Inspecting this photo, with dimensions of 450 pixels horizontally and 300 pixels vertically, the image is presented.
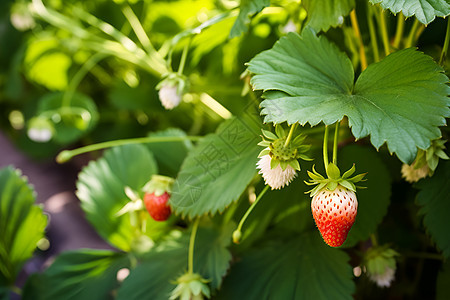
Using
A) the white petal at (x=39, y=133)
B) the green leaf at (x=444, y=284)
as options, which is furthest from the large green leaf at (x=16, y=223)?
the green leaf at (x=444, y=284)

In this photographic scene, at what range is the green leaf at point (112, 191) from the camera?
84 centimetres

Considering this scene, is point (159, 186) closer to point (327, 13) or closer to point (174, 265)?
point (174, 265)

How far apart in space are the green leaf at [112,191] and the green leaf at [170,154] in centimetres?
4

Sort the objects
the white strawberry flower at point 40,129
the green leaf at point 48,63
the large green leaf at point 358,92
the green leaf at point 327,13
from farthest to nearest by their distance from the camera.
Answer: the green leaf at point 48,63 < the white strawberry flower at point 40,129 < the green leaf at point 327,13 < the large green leaf at point 358,92

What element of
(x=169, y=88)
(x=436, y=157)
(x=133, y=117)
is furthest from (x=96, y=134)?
(x=436, y=157)

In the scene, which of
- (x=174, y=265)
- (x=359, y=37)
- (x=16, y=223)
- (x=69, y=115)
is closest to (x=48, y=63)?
(x=69, y=115)

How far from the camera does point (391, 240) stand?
79cm

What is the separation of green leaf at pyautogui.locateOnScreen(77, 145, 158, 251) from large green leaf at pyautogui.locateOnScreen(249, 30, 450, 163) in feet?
1.23

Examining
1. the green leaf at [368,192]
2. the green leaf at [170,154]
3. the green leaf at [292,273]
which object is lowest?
the green leaf at [292,273]

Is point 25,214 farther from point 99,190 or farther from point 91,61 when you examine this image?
point 91,61

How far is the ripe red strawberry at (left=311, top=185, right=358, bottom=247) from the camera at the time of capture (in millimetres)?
486

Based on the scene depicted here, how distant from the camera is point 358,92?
0.53 meters

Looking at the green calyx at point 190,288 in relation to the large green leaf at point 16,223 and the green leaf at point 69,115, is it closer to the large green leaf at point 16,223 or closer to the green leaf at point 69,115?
the large green leaf at point 16,223

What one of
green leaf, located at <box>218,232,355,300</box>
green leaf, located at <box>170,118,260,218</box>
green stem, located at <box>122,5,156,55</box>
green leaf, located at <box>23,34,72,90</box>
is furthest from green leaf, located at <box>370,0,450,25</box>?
green leaf, located at <box>23,34,72,90</box>
